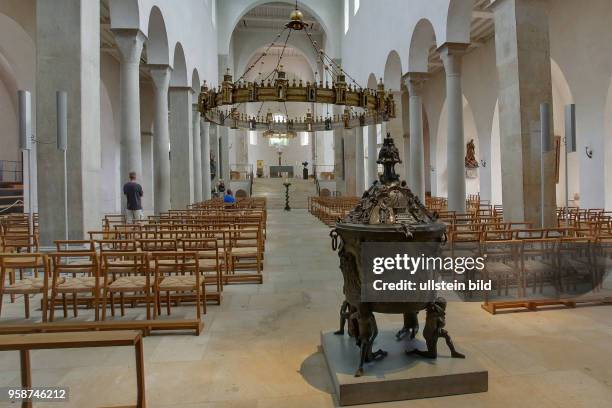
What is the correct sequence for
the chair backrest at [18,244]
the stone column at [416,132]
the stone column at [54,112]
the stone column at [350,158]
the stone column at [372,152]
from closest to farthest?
the chair backrest at [18,244] < the stone column at [54,112] < the stone column at [416,132] < the stone column at [372,152] < the stone column at [350,158]

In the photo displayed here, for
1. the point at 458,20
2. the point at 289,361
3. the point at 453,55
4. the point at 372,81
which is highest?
the point at 372,81

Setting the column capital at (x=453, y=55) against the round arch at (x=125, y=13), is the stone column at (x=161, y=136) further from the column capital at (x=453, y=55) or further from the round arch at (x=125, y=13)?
the column capital at (x=453, y=55)

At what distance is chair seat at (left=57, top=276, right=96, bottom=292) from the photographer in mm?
4062

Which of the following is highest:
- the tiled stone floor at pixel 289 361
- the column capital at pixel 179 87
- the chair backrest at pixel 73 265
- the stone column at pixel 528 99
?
the column capital at pixel 179 87

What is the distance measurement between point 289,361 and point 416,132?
41.1ft

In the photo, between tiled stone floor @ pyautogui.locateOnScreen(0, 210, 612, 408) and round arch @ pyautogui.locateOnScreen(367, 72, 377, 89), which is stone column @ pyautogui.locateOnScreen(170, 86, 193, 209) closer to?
round arch @ pyautogui.locateOnScreen(367, 72, 377, 89)

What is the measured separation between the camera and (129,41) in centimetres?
1072

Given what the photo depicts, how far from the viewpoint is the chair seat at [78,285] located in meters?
4.06

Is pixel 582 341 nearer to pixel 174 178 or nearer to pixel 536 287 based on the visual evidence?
pixel 536 287

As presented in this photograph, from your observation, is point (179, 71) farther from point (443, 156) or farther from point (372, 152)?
point (443, 156)

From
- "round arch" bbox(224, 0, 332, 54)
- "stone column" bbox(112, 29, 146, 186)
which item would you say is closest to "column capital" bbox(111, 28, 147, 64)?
"stone column" bbox(112, 29, 146, 186)

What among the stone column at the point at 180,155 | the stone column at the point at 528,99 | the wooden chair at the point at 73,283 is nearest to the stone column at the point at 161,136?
the stone column at the point at 180,155

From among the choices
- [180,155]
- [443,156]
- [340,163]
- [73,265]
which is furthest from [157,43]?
[443,156]

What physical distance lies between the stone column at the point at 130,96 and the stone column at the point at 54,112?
3346 millimetres
